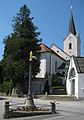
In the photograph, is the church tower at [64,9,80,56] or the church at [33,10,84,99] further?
the church tower at [64,9,80,56]

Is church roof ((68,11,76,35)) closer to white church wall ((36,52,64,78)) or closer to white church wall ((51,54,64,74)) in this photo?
white church wall ((51,54,64,74))

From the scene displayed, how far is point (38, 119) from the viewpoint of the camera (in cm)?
2014

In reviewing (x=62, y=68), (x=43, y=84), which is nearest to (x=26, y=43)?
(x=43, y=84)

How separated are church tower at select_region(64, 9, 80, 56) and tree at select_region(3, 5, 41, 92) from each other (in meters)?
40.8

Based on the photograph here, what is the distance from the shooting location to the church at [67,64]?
57.2 meters

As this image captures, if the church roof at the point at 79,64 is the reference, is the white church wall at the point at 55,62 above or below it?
above

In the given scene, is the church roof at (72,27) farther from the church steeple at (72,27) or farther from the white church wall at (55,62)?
the white church wall at (55,62)

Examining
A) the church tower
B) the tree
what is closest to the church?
the church tower

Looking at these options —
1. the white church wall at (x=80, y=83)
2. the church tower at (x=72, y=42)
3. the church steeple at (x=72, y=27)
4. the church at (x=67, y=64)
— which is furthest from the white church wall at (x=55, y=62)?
the white church wall at (x=80, y=83)

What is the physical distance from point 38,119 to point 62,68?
69.1 m

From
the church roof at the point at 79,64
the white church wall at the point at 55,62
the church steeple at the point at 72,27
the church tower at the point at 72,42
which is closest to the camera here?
the church roof at the point at 79,64

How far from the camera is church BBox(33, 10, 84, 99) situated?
57.2 m

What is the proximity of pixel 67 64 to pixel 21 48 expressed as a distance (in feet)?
105

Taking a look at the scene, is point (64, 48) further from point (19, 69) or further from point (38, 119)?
point (38, 119)
